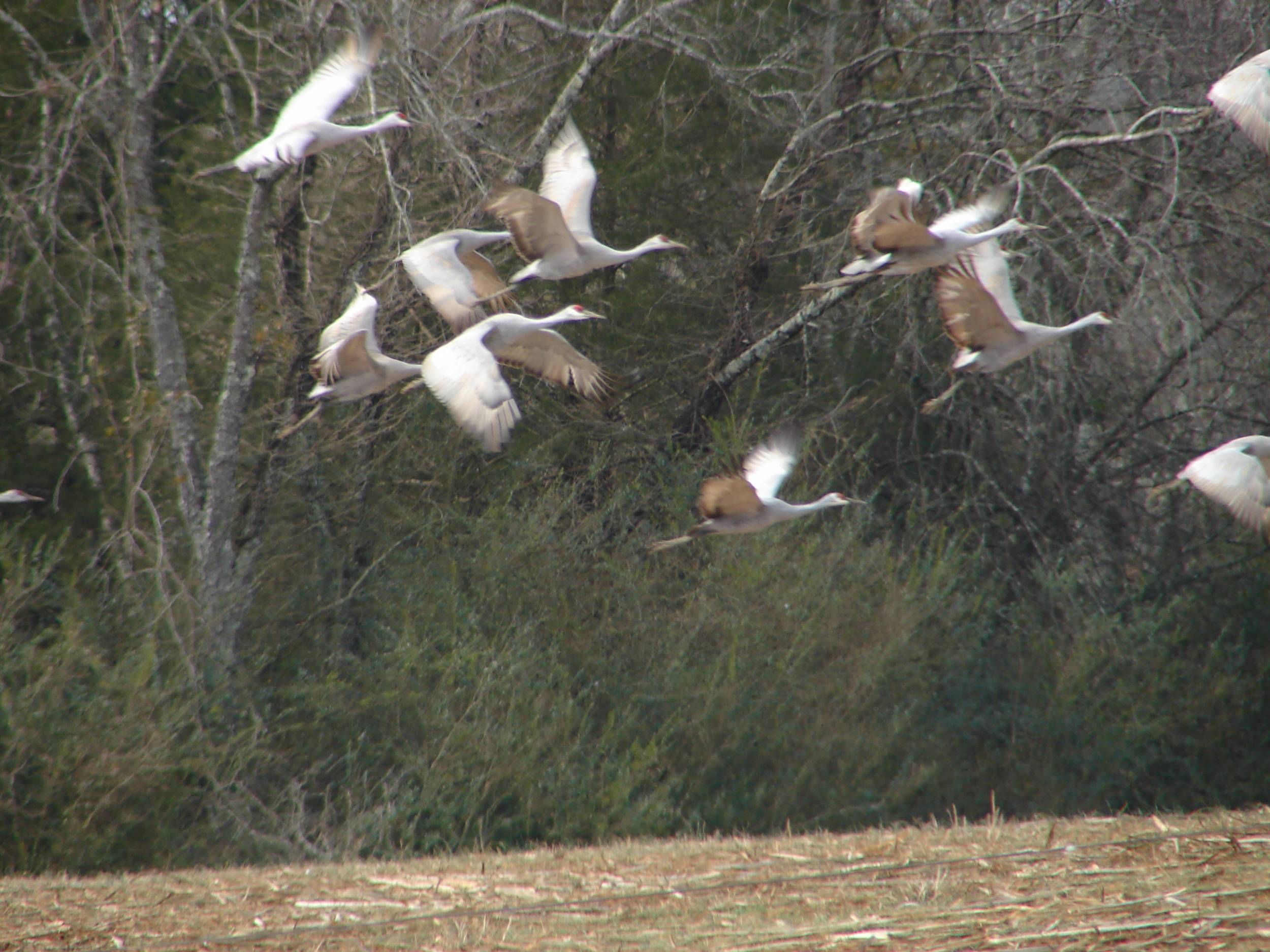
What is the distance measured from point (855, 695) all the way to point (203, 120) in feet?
24.2

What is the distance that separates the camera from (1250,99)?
7.00 metres

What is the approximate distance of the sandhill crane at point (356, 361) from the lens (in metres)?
7.53

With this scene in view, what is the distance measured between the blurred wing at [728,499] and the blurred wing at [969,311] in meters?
1.48

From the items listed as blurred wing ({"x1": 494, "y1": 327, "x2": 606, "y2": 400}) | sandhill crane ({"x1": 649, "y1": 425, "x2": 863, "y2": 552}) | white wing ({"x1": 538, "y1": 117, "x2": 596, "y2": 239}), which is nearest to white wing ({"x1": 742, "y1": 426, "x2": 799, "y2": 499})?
sandhill crane ({"x1": 649, "y1": 425, "x2": 863, "y2": 552})

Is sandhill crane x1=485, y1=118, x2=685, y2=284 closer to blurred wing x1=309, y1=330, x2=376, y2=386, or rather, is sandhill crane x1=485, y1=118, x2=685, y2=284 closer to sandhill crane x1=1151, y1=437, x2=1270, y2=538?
blurred wing x1=309, y1=330, x2=376, y2=386

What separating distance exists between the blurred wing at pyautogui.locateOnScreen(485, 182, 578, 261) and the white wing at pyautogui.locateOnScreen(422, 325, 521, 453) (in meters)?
1.07

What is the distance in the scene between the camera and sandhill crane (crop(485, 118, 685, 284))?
7.56 meters

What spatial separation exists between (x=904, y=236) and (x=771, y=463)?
6.00ft

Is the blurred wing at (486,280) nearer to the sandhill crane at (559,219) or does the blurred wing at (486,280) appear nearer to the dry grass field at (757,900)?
the sandhill crane at (559,219)

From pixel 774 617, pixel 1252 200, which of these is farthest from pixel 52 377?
pixel 1252 200

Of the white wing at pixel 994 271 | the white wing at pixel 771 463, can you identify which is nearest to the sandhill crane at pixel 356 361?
the white wing at pixel 771 463

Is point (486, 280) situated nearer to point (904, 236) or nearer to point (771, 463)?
point (771, 463)

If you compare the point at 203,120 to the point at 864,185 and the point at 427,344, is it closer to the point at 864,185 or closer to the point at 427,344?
the point at 427,344

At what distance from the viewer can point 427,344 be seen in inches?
397
